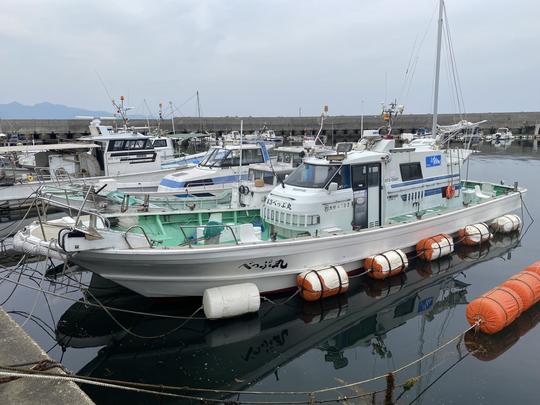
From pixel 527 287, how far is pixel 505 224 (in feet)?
20.8

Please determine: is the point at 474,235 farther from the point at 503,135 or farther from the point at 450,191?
the point at 503,135

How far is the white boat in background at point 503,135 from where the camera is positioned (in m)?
52.6

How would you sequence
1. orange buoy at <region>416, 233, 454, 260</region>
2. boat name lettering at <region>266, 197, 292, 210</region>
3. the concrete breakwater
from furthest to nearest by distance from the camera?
the concrete breakwater → orange buoy at <region>416, 233, 454, 260</region> → boat name lettering at <region>266, 197, 292, 210</region>

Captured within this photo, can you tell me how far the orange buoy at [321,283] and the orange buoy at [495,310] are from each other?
8.63ft

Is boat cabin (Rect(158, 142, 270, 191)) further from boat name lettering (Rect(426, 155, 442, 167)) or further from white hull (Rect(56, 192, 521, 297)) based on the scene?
white hull (Rect(56, 192, 521, 297))

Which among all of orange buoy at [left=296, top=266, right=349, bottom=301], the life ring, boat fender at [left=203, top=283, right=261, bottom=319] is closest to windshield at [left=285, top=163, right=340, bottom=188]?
orange buoy at [left=296, top=266, right=349, bottom=301]

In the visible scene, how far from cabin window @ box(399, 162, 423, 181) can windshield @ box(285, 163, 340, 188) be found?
7.97 ft

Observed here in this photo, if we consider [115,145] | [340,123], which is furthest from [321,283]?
[340,123]

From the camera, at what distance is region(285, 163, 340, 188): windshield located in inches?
388

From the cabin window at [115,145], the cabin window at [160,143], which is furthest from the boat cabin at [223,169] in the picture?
the cabin window at [160,143]

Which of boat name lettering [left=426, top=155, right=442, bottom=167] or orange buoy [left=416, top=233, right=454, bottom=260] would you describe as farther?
boat name lettering [left=426, top=155, right=442, bottom=167]

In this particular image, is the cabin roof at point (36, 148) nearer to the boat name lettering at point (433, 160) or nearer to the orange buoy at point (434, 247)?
the boat name lettering at point (433, 160)

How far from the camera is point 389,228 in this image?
1023 centimetres

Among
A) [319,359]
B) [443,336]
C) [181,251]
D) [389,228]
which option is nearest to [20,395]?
[181,251]
